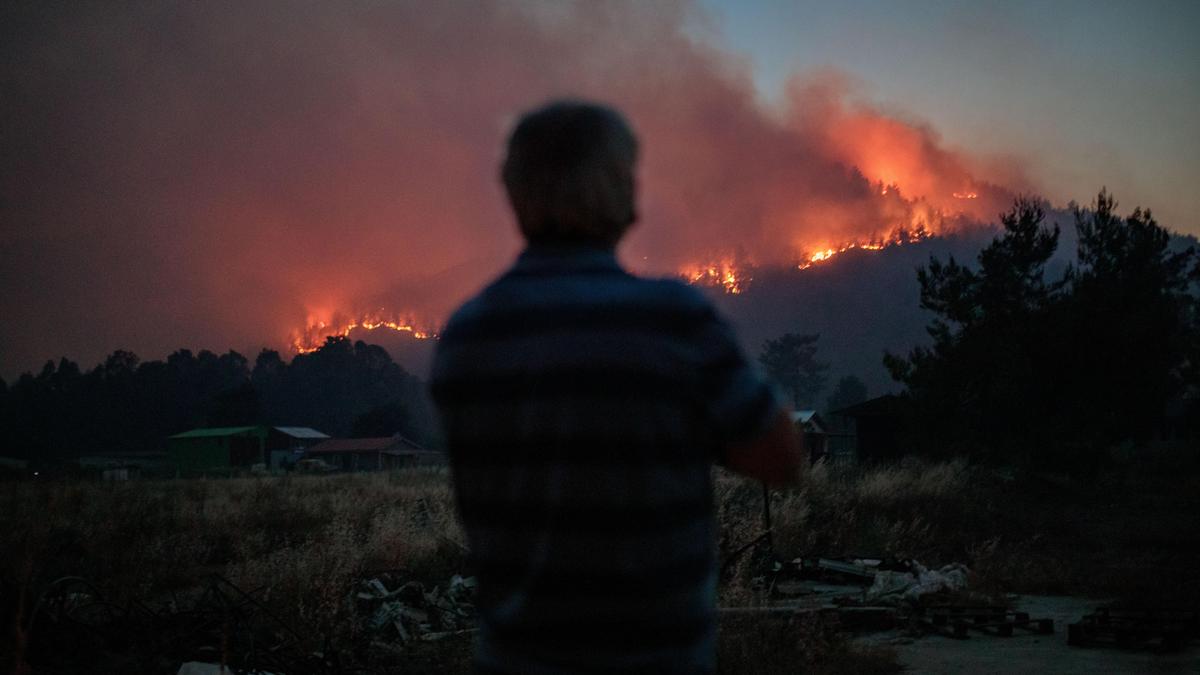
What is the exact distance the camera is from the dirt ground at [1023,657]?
6820 mm

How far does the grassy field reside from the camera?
711 centimetres

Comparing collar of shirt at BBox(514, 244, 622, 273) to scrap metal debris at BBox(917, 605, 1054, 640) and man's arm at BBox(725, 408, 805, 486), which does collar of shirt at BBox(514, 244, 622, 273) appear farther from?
scrap metal debris at BBox(917, 605, 1054, 640)

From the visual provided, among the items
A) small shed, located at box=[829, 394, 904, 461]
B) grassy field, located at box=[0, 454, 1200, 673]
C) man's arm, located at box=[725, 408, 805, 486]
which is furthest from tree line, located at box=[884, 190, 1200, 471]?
man's arm, located at box=[725, 408, 805, 486]

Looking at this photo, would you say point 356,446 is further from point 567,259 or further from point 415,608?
point 567,259

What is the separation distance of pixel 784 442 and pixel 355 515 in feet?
49.4

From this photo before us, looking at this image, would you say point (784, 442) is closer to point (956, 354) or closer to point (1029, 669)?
point (1029, 669)

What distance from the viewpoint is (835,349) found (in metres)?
169

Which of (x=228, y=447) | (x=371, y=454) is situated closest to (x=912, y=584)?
(x=371, y=454)

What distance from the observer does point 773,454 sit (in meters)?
1.41

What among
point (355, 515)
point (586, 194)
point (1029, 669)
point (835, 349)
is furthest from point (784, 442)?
point (835, 349)

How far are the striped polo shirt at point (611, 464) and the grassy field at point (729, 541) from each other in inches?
81.2

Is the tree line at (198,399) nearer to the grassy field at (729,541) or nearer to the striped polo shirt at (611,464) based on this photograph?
the grassy field at (729,541)

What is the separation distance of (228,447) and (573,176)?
71.0 metres

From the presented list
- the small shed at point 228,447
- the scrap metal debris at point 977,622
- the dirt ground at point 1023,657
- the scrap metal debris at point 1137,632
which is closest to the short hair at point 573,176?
the dirt ground at point 1023,657
